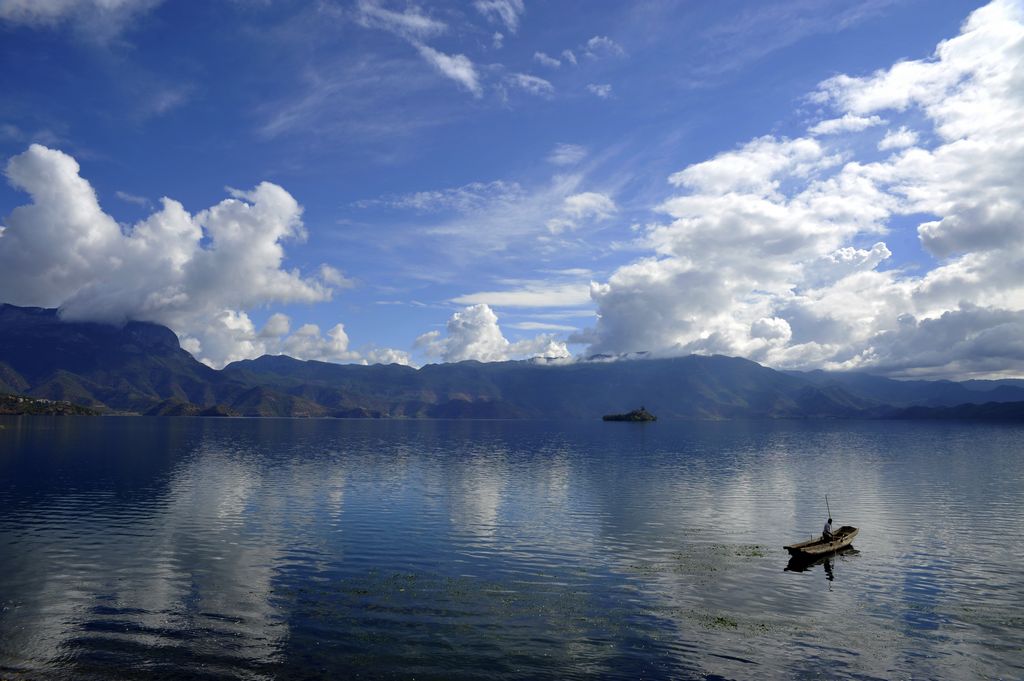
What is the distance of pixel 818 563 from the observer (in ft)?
202

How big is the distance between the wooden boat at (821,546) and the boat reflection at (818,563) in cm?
43

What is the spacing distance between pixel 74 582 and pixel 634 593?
47.1 meters

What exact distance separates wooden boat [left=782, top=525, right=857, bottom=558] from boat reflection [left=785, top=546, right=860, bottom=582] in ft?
1.42

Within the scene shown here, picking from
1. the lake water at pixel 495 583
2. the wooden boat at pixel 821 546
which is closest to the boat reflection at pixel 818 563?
the wooden boat at pixel 821 546

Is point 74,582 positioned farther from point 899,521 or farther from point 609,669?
point 899,521

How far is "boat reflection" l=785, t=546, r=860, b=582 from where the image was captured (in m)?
58.5

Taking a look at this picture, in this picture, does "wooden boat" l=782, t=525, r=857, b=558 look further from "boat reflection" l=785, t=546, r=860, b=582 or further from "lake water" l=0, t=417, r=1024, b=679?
"lake water" l=0, t=417, r=1024, b=679

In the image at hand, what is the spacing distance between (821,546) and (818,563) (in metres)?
1.99

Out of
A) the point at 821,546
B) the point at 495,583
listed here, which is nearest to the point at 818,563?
the point at 821,546

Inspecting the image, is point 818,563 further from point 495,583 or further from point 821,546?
point 495,583

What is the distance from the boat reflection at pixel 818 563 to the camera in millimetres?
58469

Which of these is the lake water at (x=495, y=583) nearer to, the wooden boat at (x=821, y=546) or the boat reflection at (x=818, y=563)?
the boat reflection at (x=818, y=563)

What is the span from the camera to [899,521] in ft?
277

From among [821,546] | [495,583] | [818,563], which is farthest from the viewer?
[821,546]
